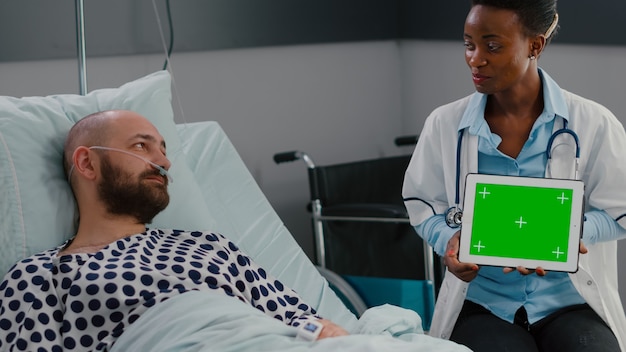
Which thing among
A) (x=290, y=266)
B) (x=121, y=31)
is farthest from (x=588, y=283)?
(x=121, y=31)

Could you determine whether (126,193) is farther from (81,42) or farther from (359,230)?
(359,230)

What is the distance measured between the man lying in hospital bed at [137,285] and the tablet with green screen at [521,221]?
0.69ft

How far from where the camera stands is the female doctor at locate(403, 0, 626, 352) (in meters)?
2.03

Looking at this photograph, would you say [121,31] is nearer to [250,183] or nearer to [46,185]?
[250,183]

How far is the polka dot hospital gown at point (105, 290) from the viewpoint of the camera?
187 centimetres

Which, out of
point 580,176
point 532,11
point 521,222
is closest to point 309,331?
point 521,222

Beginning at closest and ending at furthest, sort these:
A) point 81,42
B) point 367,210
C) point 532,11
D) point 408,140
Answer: point 532,11 < point 81,42 < point 367,210 < point 408,140

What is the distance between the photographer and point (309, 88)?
3.66m

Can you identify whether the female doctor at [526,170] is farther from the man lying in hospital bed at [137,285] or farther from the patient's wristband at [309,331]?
the patient's wristband at [309,331]

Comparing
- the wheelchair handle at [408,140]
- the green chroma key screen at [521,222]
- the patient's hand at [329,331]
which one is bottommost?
the patient's hand at [329,331]

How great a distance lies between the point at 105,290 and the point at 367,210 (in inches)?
50.4

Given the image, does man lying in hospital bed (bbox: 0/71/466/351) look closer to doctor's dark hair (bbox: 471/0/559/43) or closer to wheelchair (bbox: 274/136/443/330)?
doctor's dark hair (bbox: 471/0/559/43)

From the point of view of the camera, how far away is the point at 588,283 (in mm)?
2031

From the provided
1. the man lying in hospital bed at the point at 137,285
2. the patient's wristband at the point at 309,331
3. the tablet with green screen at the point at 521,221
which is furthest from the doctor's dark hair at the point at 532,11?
the patient's wristband at the point at 309,331
